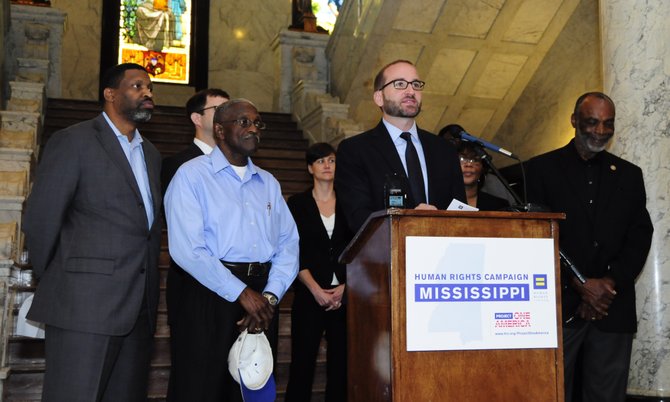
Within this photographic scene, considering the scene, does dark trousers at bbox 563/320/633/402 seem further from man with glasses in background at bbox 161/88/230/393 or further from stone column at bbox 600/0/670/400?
man with glasses in background at bbox 161/88/230/393

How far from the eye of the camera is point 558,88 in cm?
976

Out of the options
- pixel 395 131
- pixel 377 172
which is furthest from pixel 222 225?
pixel 395 131

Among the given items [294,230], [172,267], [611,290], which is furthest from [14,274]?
[611,290]

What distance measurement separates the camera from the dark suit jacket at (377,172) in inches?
136

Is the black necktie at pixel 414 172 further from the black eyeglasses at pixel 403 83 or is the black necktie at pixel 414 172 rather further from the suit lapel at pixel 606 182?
the suit lapel at pixel 606 182

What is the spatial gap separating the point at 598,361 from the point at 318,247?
170cm

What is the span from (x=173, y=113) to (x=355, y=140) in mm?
6654

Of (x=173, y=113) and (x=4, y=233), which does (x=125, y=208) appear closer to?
(x=4, y=233)

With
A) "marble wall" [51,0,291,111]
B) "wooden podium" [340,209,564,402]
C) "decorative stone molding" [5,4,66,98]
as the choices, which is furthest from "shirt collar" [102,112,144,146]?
"marble wall" [51,0,291,111]

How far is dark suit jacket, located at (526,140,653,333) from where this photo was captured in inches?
155

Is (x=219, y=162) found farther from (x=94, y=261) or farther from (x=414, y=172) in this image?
(x=414, y=172)

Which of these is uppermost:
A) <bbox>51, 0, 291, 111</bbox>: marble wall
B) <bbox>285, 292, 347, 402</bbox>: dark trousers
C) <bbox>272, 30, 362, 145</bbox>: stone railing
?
<bbox>51, 0, 291, 111</bbox>: marble wall

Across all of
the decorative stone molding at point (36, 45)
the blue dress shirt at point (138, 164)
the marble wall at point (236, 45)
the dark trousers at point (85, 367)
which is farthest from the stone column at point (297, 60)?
the dark trousers at point (85, 367)

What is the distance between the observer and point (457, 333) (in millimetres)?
2697
